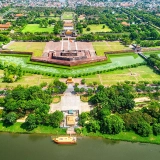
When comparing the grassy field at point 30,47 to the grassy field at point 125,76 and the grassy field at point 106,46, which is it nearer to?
the grassy field at point 106,46

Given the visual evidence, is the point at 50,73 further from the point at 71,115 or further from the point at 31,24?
the point at 31,24

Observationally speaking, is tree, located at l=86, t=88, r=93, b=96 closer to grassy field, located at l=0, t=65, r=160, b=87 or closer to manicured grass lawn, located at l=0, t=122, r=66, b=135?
grassy field, located at l=0, t=65, r=160, b=87

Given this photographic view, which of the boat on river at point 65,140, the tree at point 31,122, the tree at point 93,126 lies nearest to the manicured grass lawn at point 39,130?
the tree at point 31,122

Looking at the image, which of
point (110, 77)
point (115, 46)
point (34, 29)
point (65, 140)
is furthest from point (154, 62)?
point (34, 29)

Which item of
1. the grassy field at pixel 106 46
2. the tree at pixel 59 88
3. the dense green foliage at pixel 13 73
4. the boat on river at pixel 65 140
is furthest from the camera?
the grassy field at pixel 106 46

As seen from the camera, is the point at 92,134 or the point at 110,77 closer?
the point at 92,134

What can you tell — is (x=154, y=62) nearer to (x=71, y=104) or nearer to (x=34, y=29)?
(x=71, y=104)

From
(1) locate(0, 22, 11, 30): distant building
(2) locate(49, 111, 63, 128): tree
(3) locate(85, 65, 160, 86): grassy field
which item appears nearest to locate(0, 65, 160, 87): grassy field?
(3) locate(85, 65, 160, 86): grassy field

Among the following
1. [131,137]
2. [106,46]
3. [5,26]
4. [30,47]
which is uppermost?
[5,26]
